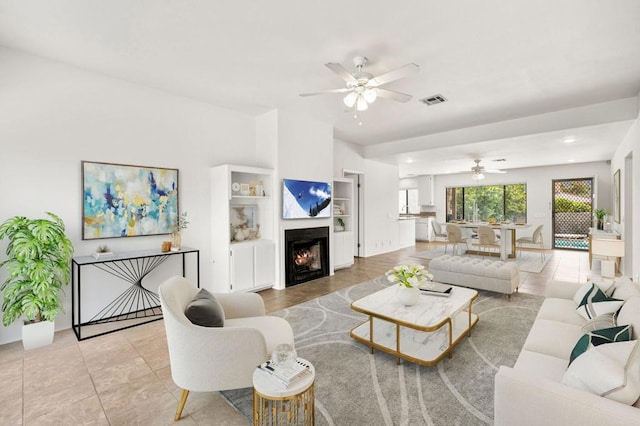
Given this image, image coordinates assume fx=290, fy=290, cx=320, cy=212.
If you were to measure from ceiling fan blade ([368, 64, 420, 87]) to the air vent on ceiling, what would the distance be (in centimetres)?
149

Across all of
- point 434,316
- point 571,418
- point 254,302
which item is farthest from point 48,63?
point 571,418

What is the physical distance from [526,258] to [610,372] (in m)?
7.26

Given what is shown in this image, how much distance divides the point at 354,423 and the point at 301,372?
0.58 m

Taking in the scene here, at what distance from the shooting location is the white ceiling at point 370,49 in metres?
2.31

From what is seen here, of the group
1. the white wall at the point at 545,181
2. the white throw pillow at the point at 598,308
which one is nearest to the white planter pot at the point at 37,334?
the white throw pillow at the point at 598,308

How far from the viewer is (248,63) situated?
3.15 m

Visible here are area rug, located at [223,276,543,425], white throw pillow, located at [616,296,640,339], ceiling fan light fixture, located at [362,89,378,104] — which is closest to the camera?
white throw pillow, located at [616,296,640,339]

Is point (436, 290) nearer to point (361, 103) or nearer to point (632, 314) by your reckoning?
point (632, 314)

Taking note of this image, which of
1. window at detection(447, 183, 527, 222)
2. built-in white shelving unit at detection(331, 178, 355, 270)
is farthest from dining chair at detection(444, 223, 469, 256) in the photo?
built-in white shelving unit at detection(331, 178, 355, 270)

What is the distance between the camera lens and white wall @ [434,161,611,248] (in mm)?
8078

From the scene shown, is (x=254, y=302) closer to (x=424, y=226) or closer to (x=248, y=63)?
(x=248, y=63)

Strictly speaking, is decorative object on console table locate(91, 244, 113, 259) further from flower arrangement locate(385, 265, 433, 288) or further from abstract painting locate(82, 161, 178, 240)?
flower arrangement locate(385, 265, 433, 288)

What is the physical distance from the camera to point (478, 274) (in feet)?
13.7

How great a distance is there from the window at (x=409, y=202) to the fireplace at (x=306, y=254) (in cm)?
692
